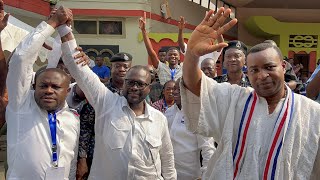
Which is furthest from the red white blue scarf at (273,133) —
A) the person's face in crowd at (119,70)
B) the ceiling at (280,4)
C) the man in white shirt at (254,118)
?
the ceiling at (280,4)

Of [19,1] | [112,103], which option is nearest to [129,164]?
[112,103]

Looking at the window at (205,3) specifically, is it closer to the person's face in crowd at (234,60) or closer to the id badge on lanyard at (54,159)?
the person's face in crowd at (234,60)

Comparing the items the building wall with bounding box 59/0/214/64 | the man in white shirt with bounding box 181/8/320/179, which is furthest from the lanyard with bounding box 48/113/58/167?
the building wall with bounding box 59/0/214/64

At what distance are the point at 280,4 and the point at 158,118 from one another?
66.1 ft

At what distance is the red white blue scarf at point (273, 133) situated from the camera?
248 centimetres

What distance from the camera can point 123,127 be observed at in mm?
3367

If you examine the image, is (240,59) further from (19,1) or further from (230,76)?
(19,1)

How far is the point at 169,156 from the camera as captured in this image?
12.0 ft

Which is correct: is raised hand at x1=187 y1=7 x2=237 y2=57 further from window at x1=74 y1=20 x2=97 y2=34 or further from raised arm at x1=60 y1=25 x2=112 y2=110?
window at x1=74 y1=20 x2=97 y2=34

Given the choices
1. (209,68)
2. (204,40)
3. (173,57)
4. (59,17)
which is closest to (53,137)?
(59,17)

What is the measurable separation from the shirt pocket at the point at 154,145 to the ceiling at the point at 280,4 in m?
18.1

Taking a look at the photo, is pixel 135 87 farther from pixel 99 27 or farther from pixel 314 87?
pixel 99 27

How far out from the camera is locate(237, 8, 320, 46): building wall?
2234cm

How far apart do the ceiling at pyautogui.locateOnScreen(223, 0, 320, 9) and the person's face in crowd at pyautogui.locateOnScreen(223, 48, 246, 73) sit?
16888mm
